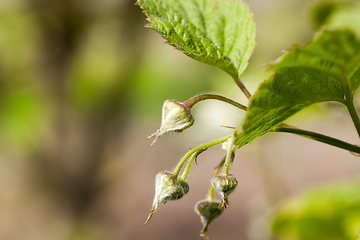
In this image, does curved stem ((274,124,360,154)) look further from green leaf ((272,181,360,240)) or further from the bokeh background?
the bokeh background

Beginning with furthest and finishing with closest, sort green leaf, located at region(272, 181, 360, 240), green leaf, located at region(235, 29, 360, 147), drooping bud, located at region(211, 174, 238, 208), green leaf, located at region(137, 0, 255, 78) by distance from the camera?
green leaf, located at region(272, 181, 360, 240) < green leaf, located at region(137, 0, 255, 78) < drooping bud, located at region(211, 174, 238, 208) < green leaf, located at region(235, 29, 360, 147)

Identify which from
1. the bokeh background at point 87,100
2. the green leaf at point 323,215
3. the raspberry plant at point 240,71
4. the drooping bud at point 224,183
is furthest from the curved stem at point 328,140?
the bokeh background at point 87,100

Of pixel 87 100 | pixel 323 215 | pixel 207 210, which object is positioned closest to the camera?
pixel 207 210

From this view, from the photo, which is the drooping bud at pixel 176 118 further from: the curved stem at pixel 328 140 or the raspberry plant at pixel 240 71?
the curved stem at pixel 328 140

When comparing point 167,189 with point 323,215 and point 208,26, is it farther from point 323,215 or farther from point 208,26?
point 323,215

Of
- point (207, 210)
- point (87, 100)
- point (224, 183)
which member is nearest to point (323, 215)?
point (207, 210)

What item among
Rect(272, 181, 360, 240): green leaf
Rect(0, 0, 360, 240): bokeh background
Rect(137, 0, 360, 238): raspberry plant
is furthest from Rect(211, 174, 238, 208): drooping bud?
Rect(0, 0, 360, 240): bokeh background

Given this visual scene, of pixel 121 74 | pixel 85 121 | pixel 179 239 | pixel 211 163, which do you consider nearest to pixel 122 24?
pixel 121 74
